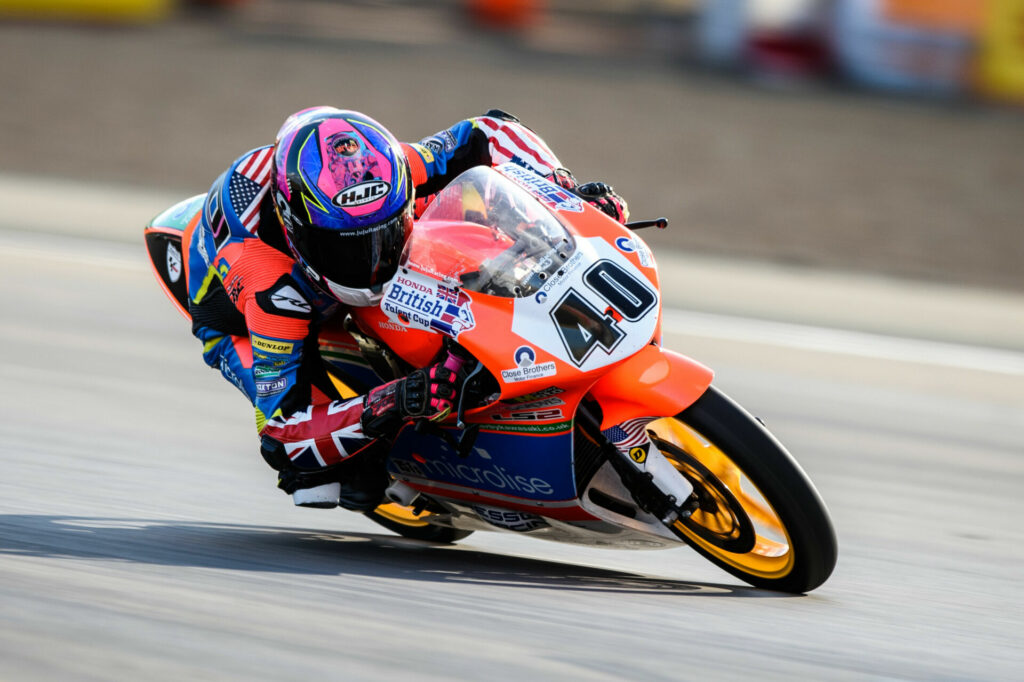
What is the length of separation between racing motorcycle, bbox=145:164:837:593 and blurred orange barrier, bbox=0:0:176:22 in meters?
17.3

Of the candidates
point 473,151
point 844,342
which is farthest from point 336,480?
point 844,342

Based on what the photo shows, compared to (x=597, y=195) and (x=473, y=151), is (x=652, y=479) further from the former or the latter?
(x=473, y=151)

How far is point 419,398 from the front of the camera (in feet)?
12.5

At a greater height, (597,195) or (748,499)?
(597,195)

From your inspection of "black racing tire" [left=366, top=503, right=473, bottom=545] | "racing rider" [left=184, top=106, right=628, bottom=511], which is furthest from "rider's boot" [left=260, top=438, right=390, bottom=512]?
"black racing tire" [left=366, top=503, right=473, bottom=545]

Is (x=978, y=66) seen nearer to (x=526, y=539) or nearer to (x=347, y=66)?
(x=347, y=66)

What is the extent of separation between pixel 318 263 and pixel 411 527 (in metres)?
1.47

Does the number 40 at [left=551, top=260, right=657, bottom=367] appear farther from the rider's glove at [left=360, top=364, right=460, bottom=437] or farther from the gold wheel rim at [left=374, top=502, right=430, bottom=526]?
the gold wheel rim at [left=374, top=502, right=430, bottom=526]

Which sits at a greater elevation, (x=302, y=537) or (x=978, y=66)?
(x=978, y=66)

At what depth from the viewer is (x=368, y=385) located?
4484 mm

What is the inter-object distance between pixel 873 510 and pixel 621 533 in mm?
1982

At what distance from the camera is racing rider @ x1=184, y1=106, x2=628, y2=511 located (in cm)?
383

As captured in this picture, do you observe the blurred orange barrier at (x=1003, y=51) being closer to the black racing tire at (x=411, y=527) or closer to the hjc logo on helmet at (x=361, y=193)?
the black racing tire at (x=411, y=527)

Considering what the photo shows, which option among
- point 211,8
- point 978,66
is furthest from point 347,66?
point 978,66
